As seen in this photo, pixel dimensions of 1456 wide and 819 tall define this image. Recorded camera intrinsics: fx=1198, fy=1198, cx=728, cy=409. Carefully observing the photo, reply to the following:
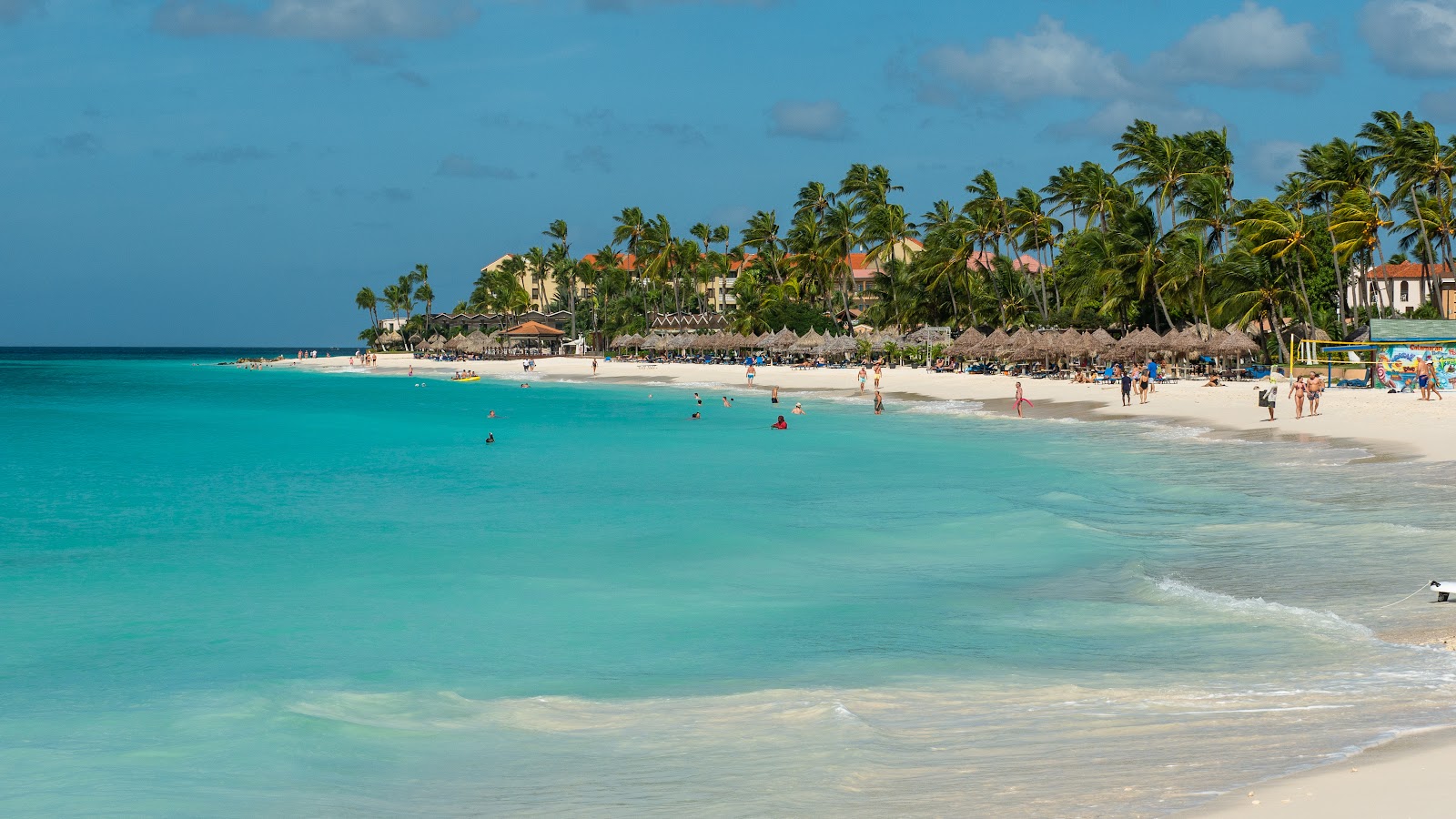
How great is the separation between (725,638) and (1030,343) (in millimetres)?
42923

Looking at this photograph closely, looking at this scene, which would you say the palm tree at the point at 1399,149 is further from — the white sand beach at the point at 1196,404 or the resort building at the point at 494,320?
the resort building at the point at 494,320

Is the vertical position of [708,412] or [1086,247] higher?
[1086,247]

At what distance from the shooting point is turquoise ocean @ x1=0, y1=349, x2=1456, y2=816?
→ 7.29 metres

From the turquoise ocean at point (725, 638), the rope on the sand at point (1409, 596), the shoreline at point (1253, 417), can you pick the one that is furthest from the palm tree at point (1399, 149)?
the rope on the sand at point (1409, 596)

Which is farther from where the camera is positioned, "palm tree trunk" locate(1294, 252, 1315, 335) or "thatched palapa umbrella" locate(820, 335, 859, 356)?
"thatched palapa umbrella" locate(820, 335, 859, 356)

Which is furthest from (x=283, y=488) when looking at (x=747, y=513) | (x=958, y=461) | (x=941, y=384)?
(x=941, y=384)

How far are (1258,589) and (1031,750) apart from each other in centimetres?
571

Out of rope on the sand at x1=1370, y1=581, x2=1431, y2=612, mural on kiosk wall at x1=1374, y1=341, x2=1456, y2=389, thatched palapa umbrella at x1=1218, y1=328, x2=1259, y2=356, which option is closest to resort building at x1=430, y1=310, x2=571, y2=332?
thatched palapa umbrella at x1=1218, y1=328, x2=1259, y2=356

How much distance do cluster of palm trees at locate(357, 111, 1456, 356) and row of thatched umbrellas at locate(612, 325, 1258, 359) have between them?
128 inches

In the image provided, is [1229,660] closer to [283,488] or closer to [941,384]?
[283,488]

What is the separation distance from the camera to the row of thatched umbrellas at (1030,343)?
44.7 m

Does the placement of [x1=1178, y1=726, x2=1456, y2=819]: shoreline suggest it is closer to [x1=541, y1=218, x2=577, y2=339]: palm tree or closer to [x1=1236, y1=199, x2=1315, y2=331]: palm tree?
[x1=1236, y1=199, x2=1315, y2=331]: palm tree

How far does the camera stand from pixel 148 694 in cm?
993

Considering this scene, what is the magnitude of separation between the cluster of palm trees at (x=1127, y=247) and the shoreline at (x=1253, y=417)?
274 inches
